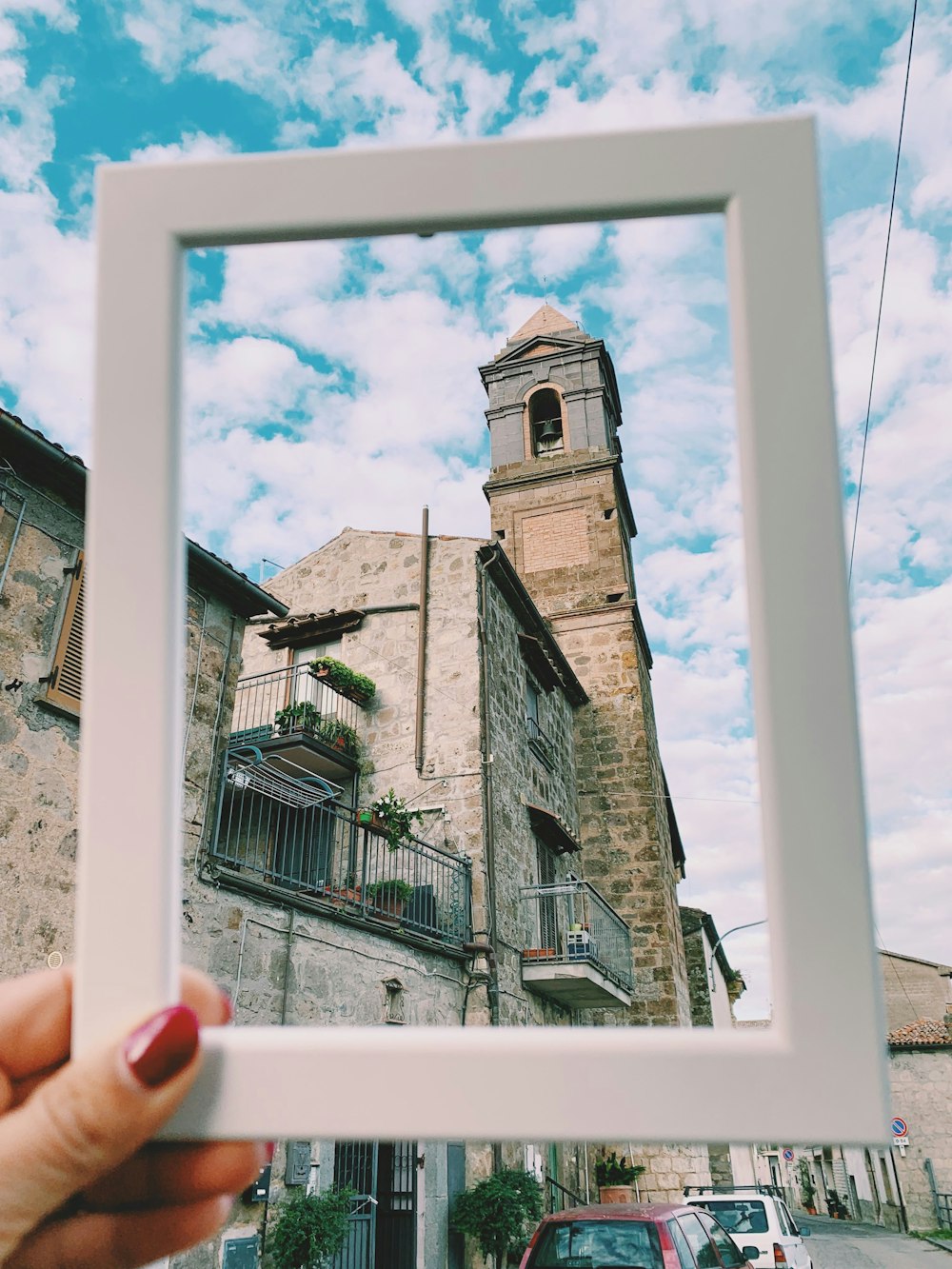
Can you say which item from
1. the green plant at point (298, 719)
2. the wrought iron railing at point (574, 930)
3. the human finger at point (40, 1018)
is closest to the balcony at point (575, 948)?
the wrought iron railing at point (574, 930)

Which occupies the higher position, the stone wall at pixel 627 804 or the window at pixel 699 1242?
the stone wall at pixel 627 804

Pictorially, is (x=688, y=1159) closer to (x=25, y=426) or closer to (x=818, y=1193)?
(x=25, y=426)

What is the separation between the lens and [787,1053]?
2.82 ft

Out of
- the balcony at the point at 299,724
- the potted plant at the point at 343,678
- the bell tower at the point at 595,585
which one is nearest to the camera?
the balcony at the point at 299,724

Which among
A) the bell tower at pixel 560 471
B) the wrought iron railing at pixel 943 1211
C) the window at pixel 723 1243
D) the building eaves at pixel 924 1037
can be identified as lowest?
the wrought iron railing at pixel 943 1211

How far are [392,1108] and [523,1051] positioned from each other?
13 cm

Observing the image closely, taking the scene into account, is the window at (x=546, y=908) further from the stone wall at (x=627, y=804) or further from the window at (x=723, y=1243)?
the window at (x=723, y=1243)

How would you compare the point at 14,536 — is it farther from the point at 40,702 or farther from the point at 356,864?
the point at 356,864

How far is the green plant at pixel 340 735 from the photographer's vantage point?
1276 centimetres

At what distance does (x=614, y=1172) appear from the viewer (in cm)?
1472

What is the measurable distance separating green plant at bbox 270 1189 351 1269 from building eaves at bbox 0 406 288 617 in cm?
504

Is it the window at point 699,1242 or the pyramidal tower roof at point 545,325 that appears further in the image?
the pyramidal tower roof at point 545,325

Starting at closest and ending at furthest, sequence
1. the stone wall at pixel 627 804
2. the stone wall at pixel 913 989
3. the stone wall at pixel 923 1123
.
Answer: the stone wall at pixel 627 804
the stone wall at pixel 923 1123
the stone wall at pixel 913 989

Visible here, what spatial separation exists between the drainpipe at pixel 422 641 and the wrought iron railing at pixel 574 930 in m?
2.51
